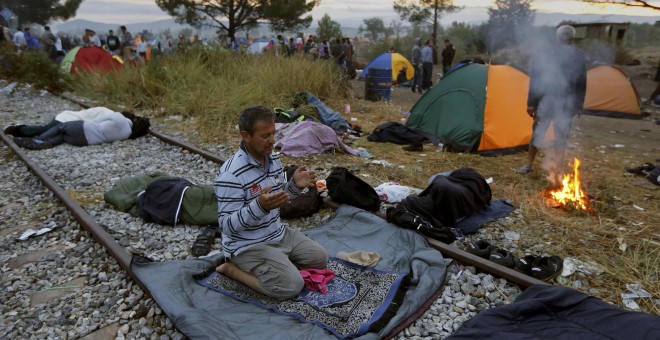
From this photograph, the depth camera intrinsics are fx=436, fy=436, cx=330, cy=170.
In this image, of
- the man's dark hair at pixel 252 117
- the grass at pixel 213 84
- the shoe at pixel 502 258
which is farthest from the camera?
the grass at pixel 213 84

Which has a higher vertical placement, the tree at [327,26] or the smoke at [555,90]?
the tree at [327,26]

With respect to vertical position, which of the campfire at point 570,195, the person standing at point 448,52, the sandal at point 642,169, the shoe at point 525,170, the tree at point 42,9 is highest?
the tree at point 42,9

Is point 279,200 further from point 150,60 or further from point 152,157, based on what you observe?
point 150,60

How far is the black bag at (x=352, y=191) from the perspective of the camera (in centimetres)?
455

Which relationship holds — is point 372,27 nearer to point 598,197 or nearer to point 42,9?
point 42,9

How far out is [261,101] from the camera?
9820 mm

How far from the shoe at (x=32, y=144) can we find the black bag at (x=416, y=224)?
6.42m

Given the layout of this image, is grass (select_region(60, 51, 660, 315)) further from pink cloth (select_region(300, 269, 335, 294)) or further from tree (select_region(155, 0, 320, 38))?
tree (select_region(155, 0, 320, 38))

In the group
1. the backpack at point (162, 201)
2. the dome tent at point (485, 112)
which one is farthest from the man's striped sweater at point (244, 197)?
the dome tent at point (485, 112)

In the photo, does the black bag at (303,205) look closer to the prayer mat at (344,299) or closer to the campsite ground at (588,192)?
the prayer mat at (344,299)

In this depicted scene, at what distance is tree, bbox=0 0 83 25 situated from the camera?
124 feet

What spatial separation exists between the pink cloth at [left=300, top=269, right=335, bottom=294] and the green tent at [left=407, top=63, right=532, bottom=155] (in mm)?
4808

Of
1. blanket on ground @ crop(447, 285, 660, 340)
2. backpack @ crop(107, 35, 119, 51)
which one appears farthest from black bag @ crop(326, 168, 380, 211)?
backpack @ crop(107, 35, 119, 51)

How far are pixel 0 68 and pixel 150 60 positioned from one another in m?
7.81
